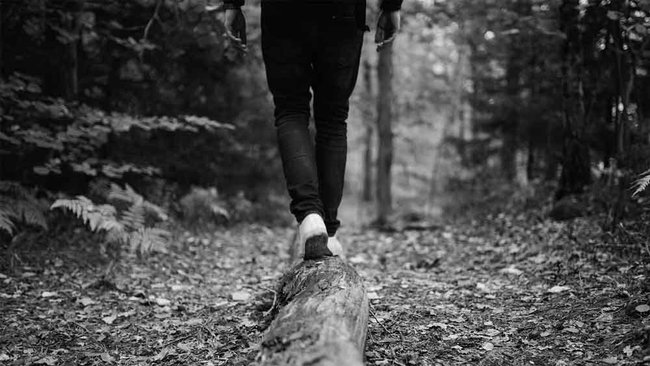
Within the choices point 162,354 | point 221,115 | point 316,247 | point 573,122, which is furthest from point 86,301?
point 573,122

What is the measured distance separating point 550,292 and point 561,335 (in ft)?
2.55

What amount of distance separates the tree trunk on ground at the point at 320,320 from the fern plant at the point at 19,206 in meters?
2.74

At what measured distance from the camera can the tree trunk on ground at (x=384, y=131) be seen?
356 inches

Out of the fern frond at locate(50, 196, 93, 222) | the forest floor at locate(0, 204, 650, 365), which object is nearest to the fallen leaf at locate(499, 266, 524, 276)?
the forest floor at locate(0, 204, 650, 365)

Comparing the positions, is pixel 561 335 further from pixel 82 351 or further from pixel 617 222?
pixel 82 351

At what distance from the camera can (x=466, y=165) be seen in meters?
10.1

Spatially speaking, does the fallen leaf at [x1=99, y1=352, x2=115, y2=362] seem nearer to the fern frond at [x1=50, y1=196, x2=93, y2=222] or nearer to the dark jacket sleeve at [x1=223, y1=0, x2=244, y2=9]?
the fern frond at [x1=50, y1=196, x2=93, y2=222]

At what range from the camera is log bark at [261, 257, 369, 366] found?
1739 mm

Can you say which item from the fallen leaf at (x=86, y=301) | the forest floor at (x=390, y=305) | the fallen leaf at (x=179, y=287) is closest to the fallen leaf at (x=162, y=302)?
the forest floor at (x=390, y=305)

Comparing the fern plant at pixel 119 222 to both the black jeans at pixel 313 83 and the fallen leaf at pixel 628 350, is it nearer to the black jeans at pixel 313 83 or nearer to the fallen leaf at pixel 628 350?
the black jeans at pixel 313 83

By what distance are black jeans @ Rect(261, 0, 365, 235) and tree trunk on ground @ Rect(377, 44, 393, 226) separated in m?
→ 6.09

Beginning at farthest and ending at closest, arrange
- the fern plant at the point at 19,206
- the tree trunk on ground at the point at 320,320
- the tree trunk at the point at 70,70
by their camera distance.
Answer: the tree trunk at the point at 70,70, the fern plant at the point at 19,206, the tree trunk on ground at the point at 320,320

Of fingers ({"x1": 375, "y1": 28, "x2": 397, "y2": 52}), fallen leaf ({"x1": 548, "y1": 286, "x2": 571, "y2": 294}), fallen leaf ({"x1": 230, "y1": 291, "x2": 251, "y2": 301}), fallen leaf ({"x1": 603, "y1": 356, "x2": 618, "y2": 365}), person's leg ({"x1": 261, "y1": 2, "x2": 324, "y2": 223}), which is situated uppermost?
fingers ({"x1": 375, "y1": 28, "x2": 397, "y2": 52})

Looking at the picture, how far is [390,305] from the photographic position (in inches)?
128
